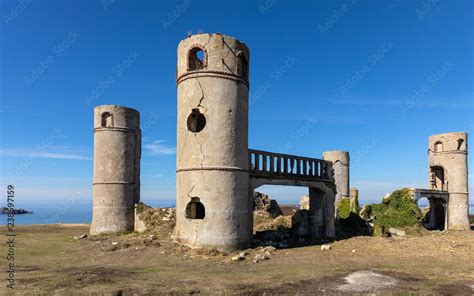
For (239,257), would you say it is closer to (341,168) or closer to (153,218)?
(153,218)

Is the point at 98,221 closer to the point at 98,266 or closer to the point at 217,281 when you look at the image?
the point at 98,266

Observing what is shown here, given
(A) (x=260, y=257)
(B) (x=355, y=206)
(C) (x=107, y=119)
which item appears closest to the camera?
(A) (x=260, y=257)

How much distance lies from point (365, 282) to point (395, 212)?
1651cm

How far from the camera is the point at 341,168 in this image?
101 ft

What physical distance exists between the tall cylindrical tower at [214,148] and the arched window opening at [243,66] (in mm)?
42

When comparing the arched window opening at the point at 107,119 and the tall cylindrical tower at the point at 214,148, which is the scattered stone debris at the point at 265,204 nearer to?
the arched window opening at the point at 107,119

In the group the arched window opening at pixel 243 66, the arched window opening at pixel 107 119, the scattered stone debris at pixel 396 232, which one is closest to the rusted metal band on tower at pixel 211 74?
the arched window opening at pixel 243 66

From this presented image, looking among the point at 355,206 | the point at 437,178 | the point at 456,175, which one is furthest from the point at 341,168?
the point at 437,178

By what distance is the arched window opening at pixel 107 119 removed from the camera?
2316 centimetres

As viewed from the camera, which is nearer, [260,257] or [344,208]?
[260,257]

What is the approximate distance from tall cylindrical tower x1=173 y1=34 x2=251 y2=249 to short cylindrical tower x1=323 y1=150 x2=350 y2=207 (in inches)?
665

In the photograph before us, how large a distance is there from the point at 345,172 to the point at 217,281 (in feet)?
75.9

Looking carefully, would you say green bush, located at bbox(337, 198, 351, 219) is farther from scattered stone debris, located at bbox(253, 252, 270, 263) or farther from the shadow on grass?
scattered stone debris, located at bbox(253, 252, 270, 263)

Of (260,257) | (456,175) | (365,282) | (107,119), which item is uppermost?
(107,119)
